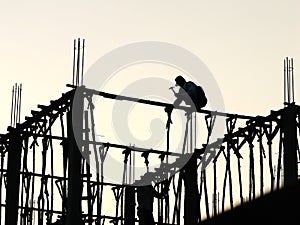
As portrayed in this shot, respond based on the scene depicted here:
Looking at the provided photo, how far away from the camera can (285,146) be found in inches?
1159

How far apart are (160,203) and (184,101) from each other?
4497 mm

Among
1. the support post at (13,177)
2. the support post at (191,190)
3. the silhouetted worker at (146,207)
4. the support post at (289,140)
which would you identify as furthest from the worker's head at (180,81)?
the support post at (13,177)

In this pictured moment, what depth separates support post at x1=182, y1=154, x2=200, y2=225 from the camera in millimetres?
32406

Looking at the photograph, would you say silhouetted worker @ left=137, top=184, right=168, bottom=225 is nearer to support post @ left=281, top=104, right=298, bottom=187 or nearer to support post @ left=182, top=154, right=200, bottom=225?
support post @ left=281, top=104, right=298, bottom=187

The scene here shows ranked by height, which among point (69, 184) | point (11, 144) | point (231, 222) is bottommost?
point (231, 222)

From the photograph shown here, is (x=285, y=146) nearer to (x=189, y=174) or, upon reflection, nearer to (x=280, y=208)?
(x=189, y=174)

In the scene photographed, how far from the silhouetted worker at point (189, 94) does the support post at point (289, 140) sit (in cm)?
258

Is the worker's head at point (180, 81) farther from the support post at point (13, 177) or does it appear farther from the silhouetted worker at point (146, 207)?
the support post at point (13, 177)

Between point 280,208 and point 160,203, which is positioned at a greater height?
point 160,203

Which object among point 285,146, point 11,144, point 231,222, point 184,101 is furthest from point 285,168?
point 231,222

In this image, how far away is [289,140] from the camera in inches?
1156

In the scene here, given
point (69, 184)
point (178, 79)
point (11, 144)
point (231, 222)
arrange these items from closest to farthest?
point (231, 222) → point (69, 184) → point (178, 79) → point (11, 144)

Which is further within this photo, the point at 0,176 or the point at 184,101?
the point at 0,176

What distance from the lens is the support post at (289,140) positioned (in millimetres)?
28891
